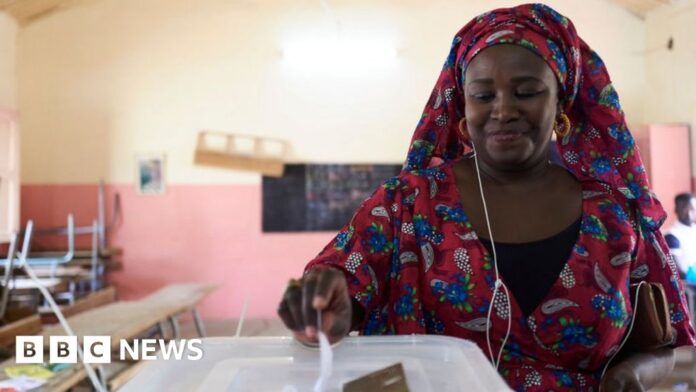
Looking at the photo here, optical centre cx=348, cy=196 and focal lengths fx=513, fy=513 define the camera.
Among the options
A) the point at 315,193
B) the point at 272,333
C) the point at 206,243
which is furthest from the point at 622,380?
the point at 206,243

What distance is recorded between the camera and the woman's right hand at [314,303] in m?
0.56

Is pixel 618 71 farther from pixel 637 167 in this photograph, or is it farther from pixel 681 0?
pixel 637 167

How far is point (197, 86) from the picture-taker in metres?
4.73

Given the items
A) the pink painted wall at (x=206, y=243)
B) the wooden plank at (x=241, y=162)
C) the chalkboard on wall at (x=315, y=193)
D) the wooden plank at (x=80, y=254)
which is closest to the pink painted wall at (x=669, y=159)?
the chalkboard on wall at (x=315, y=193)

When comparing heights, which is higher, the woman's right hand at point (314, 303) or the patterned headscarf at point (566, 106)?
the patterned headscarf at point (566, 106)

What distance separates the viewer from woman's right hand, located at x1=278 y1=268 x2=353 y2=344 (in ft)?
1.83

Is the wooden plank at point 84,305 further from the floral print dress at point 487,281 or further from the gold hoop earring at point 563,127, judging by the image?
the gold hoop earring at point 563,127

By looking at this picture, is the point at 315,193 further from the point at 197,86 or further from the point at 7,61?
the point at 7,61

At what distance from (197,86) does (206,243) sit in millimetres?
1454

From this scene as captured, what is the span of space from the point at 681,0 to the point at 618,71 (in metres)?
0.76

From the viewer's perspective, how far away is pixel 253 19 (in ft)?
15.6

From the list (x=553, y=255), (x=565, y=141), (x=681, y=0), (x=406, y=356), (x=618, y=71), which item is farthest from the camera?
(x=618, y=71)

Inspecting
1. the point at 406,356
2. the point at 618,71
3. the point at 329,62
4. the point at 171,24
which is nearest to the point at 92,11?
the point at 171,24

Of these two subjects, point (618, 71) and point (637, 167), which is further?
point (618, 71)
